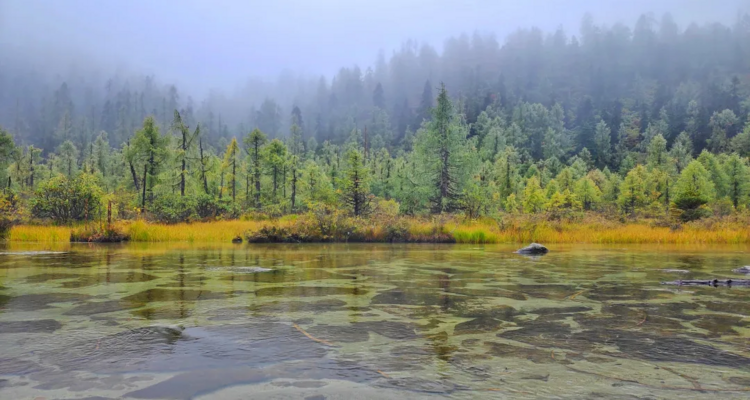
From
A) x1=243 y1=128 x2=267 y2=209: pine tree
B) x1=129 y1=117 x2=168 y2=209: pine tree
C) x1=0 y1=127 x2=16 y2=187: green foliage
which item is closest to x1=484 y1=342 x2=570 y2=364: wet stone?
x1=129 y1=117 x2=168 y2=209: pine tree

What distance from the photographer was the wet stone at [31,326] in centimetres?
507

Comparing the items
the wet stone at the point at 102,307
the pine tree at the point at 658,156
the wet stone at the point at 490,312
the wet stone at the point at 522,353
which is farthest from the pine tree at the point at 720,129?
the wet stone at the point at 102,307

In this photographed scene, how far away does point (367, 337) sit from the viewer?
4.88m

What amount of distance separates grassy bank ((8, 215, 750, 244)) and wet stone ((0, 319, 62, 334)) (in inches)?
702

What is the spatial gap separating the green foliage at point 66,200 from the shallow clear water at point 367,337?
68.9 feet

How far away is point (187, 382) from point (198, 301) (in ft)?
11.7

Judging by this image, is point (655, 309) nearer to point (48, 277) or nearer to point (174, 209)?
point (48, 277)

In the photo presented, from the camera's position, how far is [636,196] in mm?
47250

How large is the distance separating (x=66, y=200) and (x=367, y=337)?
28.9 m

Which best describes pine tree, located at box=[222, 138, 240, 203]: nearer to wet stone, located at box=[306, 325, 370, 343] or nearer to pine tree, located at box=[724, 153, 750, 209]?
wet stone, located at box=[306, 325, 370, 343]

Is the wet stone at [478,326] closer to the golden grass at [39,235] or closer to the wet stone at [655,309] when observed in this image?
the wet stone at [655,309]

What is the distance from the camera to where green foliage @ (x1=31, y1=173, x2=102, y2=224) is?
→ 27.3m

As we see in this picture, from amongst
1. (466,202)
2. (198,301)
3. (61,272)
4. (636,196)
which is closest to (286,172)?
(466,202)

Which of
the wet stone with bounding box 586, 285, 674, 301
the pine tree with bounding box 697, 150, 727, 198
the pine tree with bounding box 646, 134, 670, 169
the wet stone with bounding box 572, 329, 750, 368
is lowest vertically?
the wet stone with bounding box 586, 285, 674, 301
